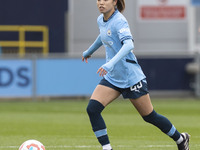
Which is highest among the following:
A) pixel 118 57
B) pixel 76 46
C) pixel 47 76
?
pixel 118 57

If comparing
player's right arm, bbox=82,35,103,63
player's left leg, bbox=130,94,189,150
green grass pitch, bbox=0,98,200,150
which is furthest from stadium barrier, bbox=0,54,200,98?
player's left leg, bbox=130,94,189,150

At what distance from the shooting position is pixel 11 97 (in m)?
20.7

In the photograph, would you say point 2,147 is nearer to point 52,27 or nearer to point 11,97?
point 11,97

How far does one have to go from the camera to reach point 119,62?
8.41m

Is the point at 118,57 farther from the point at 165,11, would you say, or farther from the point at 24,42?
the point at 165,11

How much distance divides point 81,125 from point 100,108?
17.2 ft

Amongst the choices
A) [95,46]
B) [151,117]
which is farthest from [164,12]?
[151,117]

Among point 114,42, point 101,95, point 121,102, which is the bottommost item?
point 121,102

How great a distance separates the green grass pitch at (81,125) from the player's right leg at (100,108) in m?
1.33

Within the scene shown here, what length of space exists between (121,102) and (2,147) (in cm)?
1094

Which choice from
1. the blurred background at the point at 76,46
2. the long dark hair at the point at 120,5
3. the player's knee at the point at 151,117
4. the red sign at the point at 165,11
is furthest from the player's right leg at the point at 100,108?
the red sign at the point at 165,11

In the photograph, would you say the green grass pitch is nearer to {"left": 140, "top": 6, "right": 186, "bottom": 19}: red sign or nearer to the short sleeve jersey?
the short sleeve jersey

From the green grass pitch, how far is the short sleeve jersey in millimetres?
1606

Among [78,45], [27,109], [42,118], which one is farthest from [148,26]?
[42,118]
